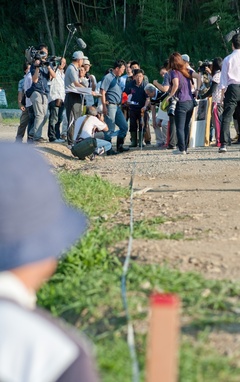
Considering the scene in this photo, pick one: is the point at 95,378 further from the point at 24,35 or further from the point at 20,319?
the point at 24,35

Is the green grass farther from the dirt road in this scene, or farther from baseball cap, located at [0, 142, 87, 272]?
baseball cap, located at [0, 142, 87, 272]

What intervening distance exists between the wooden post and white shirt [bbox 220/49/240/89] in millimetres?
11852

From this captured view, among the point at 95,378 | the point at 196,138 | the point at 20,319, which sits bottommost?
the point at 196,138

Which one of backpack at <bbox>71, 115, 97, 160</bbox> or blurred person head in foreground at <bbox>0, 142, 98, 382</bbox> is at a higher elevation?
blurred person head in foreground at <bbox>0, 142, 98, 382</bbox>

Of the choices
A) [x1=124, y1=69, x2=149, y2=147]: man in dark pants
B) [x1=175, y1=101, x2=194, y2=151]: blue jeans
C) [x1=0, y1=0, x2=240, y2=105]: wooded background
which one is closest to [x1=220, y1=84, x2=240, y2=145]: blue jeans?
[x1=175, y1=101, x2=194, y2=151]: blue jeans

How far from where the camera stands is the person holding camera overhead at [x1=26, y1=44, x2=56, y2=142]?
629 inches

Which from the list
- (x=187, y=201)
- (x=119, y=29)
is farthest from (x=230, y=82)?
(x=119, y=29)

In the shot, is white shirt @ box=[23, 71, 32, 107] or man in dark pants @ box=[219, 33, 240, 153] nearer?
man in dark pants @ box=[219, 33, 240, 153]

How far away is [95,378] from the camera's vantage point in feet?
5.93

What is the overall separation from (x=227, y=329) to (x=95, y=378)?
2536 mm

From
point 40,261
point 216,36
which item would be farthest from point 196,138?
point 216,36

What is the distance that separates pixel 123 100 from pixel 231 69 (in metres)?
4.65

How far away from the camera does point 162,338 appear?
1.95 metres

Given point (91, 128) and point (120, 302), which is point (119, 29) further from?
point (120, 302)
